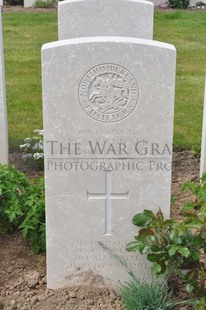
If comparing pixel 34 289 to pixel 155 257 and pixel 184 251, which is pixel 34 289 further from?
pixel 184 251

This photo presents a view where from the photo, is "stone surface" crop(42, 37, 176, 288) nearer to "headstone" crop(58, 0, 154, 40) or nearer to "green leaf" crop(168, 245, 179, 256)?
"green leaf" crop(168, 245, 179, 256)

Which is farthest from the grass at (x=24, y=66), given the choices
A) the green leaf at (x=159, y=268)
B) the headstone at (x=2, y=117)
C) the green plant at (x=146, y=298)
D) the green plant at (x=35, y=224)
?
the green leaf at (x=159, y=268)

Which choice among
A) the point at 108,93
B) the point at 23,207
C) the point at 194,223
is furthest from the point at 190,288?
the point at 23,207

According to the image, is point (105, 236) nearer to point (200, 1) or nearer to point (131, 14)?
point (131, 14)

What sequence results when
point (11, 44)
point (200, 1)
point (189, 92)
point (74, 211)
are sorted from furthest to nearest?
1. point (200, 1)
2. point (11, 44)
3. point (189, 92)
4. point (74, 211)

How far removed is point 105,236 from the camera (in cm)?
387

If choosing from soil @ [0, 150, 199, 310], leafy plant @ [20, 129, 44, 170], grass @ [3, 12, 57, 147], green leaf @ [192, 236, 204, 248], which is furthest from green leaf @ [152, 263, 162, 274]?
grass @ [3, 12, 57, 147]

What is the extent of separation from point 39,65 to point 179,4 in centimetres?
633

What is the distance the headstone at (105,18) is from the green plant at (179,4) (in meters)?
9.91

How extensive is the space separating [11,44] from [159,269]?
812cm

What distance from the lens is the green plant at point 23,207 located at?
13.8ft

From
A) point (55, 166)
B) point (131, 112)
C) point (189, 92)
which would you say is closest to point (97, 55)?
point (131, 112)

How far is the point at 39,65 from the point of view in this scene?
31.6 ft

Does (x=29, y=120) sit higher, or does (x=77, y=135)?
(x=77, y=135)
